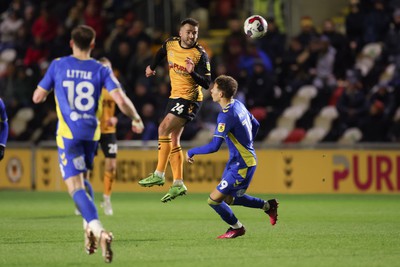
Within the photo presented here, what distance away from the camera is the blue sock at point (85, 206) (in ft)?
29.6

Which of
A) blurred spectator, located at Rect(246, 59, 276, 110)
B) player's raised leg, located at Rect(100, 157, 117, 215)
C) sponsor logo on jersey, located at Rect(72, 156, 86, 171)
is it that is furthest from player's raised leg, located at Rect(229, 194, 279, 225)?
blurred spectator, located at Rect(246, 59, 276, 110)

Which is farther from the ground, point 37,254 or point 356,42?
point 356,42

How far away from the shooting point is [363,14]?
21469 millimetres

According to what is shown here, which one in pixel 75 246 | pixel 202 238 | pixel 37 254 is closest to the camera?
pixel 37 254

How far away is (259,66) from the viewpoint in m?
21.0

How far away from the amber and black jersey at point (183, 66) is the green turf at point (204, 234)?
67.2 inches

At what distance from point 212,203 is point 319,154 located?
8.61 meters

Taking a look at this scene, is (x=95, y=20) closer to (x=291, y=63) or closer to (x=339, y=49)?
(x=291, y=63)

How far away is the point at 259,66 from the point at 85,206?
12362mm

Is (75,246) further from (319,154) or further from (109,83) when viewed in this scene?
(319,154)

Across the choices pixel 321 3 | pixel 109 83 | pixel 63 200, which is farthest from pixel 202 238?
pixel 321 3

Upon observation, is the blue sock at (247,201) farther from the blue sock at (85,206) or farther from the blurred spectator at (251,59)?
the blurred spectator at (251,59)

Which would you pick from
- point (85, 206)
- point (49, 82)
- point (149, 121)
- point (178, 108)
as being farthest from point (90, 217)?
point (149, 121)

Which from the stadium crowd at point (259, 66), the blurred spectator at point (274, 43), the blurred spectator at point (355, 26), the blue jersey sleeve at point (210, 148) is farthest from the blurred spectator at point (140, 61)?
the blue jersey sleeve at point (210, 148)
